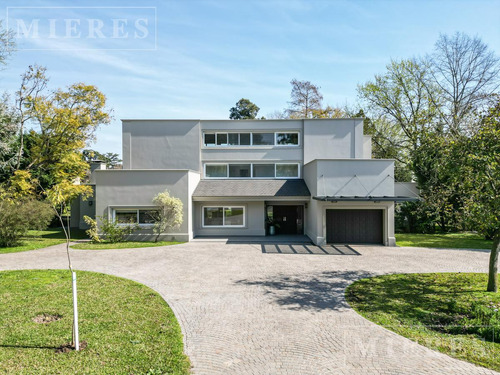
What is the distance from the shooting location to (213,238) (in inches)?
782

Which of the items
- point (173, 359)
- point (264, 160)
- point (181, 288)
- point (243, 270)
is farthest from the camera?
point (264, 160)

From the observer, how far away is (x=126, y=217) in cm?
1891

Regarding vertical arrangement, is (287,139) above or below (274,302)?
above

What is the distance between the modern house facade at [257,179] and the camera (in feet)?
57.1

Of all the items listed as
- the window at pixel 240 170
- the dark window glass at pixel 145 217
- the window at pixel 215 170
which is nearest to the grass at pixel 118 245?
the dark window glass at pixel 145 217

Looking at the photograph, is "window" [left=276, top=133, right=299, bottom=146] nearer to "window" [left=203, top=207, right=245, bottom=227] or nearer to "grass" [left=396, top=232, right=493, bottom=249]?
"window" [left=203, top=207, right=245, bottom=227]

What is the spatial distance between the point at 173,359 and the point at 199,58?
11.3 m

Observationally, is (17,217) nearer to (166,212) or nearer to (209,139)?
(166,212)

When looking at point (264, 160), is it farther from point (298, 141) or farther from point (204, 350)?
point (204, 350)

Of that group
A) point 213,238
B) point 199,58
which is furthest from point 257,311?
point 213,238

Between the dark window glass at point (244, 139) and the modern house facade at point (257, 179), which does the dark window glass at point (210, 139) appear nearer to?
the modern house facade at point (257, 179)

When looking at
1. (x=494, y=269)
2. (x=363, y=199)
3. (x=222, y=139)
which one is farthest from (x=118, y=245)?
(x=494, y=269)

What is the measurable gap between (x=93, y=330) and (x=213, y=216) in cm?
1487

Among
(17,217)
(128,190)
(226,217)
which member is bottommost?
(226,217)
